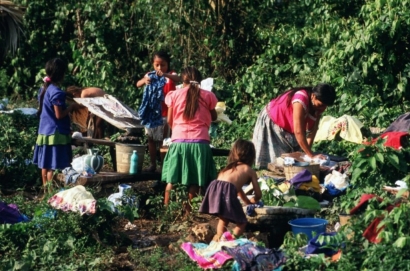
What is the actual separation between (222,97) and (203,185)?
4030 mm

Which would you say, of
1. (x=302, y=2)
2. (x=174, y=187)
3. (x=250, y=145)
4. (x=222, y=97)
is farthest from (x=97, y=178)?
(x=302, y=2)

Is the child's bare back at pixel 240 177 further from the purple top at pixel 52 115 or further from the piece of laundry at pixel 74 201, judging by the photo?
the purple top at pixel 52 115

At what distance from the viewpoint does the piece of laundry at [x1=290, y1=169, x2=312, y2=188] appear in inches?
327

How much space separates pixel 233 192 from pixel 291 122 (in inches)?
85.4

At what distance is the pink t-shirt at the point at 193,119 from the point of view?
28.0 feet

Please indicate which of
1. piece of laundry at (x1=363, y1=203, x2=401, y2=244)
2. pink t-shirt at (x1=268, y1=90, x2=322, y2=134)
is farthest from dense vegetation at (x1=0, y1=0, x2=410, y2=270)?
piece of laundry at (x1=363, y1=203, x2=401, y2=244)

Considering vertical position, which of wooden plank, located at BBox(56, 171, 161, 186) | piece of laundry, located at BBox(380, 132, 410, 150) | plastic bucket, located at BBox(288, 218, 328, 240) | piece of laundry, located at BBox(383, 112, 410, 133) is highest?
piece of laundry, located at BBox(383, 112, 410, 133)

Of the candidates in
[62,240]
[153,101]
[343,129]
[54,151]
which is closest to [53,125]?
[54,151]

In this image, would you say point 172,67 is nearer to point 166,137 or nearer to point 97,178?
point 166,137

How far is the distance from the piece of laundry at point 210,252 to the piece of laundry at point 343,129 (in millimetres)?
3397

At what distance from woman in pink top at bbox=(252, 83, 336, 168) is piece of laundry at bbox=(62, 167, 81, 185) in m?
1.90

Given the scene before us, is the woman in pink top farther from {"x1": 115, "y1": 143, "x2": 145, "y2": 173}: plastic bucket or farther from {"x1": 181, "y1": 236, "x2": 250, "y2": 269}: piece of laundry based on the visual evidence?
{"x1": 181, "y1": 236, "x2": 250, "y2": 269}: piece of laundry

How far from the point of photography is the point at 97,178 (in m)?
9.13

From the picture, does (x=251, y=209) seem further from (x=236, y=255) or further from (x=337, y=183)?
(x=337, y=183)
